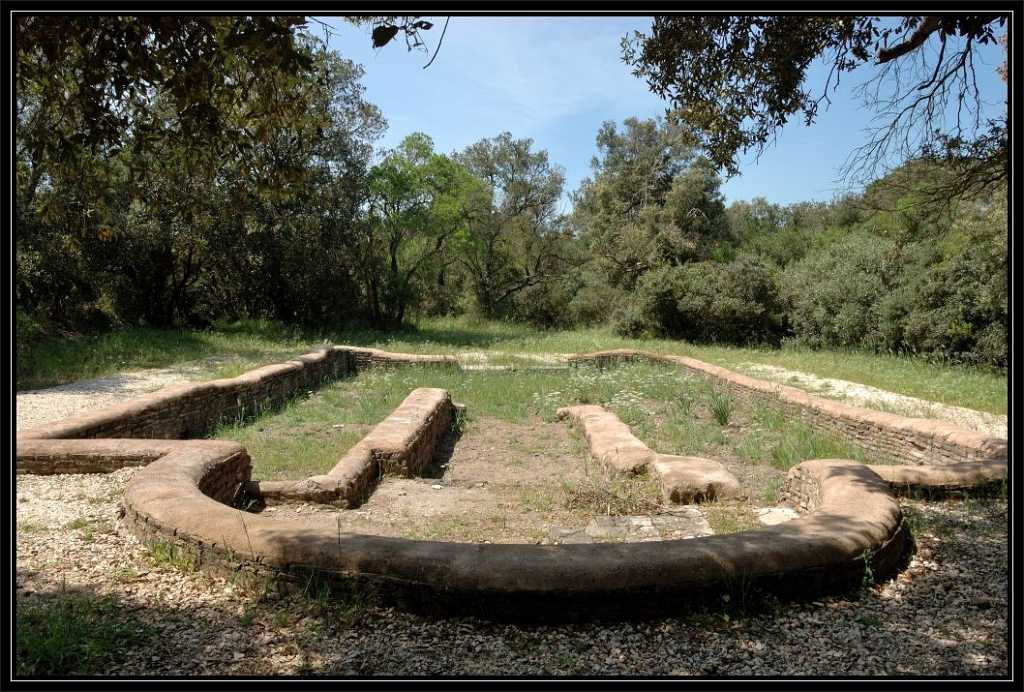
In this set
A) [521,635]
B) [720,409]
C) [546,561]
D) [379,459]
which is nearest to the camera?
[521,635]

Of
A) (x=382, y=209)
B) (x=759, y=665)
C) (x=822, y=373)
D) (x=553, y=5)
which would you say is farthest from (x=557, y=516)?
(x=382, y=209)

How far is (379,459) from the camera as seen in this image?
5703 millimetres

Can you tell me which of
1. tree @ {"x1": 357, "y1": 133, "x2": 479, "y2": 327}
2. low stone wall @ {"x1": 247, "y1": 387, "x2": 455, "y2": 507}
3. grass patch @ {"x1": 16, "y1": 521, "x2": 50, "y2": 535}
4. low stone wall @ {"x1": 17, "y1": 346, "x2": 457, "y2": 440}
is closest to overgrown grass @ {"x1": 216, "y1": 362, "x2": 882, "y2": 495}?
low stone wall @ {"x1": 17, "y1": 346, "x2": 457, "y2": 440}

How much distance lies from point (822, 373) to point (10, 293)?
11.9 meters

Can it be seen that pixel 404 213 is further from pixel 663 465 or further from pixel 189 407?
pixel 663 465

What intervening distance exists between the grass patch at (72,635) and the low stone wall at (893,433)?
221 inches

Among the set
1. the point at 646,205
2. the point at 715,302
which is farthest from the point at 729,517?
the point at 646,205

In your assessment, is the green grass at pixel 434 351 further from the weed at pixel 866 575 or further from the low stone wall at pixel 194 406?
the weed at pixel 866 575

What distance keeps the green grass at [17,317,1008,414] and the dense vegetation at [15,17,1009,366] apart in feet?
2.58

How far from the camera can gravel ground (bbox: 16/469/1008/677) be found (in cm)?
225

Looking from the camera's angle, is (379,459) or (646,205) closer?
(379,459)

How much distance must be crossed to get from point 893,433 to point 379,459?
194 inches

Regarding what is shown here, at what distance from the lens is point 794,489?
16.2 ft

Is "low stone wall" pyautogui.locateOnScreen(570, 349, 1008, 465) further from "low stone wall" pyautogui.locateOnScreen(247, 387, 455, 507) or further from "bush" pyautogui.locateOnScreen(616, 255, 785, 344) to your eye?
"bush" pyautogui.locateOnScreen(616, 255, 785, 344)
